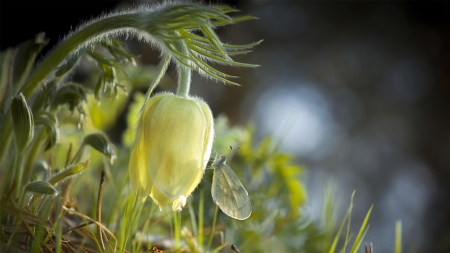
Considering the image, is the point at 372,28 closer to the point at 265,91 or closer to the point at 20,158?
the point at 265,91

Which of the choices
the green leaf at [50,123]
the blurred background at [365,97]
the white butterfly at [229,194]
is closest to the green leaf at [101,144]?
the green leaf at [50,123]

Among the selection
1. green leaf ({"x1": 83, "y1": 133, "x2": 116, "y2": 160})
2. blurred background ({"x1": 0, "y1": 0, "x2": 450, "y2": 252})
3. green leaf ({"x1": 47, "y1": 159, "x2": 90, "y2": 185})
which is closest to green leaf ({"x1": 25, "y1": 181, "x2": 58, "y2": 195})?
green leaf ({"x1": 47, "y1": 159, "x2": 90, "y2": 185})

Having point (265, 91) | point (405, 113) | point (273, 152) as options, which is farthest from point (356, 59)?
point (273, 152)

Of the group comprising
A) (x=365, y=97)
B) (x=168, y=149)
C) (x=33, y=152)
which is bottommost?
(x=365, y=97)

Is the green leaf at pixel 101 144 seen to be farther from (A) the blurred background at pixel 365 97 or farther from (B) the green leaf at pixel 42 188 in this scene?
(A) the blurred background at pixel 365 97

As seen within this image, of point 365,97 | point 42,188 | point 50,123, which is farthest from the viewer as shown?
point 365,97

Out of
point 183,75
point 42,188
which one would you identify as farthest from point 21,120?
point 183,75

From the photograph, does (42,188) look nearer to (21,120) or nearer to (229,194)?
(21,120)
